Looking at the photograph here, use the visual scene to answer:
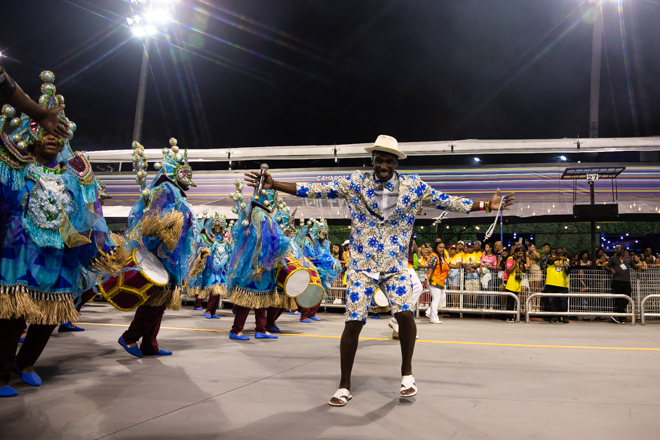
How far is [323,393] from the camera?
358cm

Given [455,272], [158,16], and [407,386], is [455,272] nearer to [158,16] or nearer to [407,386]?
[407,386]

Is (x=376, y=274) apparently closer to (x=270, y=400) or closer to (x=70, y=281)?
(x=270, y=400)

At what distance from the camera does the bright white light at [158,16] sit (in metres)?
16.4

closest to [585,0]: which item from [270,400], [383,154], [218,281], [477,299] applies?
[477,299]

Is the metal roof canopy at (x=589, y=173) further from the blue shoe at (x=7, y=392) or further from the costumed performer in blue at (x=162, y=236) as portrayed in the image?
the blue shoe at (x=7, y=392)

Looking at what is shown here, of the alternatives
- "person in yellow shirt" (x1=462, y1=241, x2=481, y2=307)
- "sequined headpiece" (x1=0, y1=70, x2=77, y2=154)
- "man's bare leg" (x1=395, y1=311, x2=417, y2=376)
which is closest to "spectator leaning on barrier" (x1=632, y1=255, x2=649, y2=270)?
"person in yellow shirt" (x1=462, y1=241, x2=481, y2=307)

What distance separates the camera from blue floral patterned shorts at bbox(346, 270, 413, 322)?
352cm

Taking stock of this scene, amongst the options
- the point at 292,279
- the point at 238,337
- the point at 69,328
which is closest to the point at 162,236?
the point at 292,279

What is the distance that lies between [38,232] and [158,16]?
1550 cm

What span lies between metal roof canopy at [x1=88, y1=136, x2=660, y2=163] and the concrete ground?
28.8 feet

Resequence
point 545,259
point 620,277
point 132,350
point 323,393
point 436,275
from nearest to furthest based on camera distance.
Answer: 1. point 323,393
2. point 132,350
3. point 436,275
4. point 620,277
5. point 545,259

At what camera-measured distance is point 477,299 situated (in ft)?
36.9

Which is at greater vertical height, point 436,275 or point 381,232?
point 381,232

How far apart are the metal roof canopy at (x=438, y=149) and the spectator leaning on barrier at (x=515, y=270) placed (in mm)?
4442
